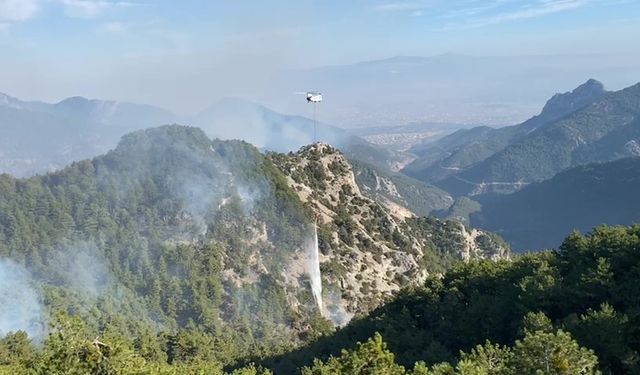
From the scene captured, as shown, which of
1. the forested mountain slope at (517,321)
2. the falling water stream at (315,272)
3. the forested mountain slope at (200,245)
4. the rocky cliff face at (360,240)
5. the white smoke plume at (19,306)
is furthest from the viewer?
the rocky cliff face at (360,240)

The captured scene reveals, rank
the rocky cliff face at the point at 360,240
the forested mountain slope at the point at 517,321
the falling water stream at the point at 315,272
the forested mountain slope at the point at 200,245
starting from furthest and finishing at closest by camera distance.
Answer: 1. the rocky cliff face at the point at 360,240
2. the falling water stream at the point at 315,272
3. the forested mountain slope at the point at 200,245
4. the forested mountain slope at the point at 517,321

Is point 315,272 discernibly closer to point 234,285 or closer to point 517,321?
point 234,285

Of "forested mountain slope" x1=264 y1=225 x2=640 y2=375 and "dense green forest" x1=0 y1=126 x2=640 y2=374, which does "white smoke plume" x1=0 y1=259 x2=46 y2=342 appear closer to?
"dense green forest" x1=0 y1=126 x2=640 y2=374

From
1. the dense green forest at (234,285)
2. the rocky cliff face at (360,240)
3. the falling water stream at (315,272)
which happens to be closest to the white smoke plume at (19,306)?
the dense green forest at (234,285)

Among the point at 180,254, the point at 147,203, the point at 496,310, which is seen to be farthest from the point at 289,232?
→ the point at 496,310

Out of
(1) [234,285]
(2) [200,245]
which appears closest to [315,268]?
(1) [234,285]

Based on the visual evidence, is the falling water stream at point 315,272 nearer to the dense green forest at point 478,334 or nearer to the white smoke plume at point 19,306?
the dense green forest at point 478,334

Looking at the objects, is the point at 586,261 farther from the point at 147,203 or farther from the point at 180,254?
the point at 147,203

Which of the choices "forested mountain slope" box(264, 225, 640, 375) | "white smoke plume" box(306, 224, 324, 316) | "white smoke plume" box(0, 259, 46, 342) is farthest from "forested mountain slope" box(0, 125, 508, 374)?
"forested mountain slope" box(264, 225, 640, 375)

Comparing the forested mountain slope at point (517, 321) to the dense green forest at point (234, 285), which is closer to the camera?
the forested mountain slope at point (517, 321)
